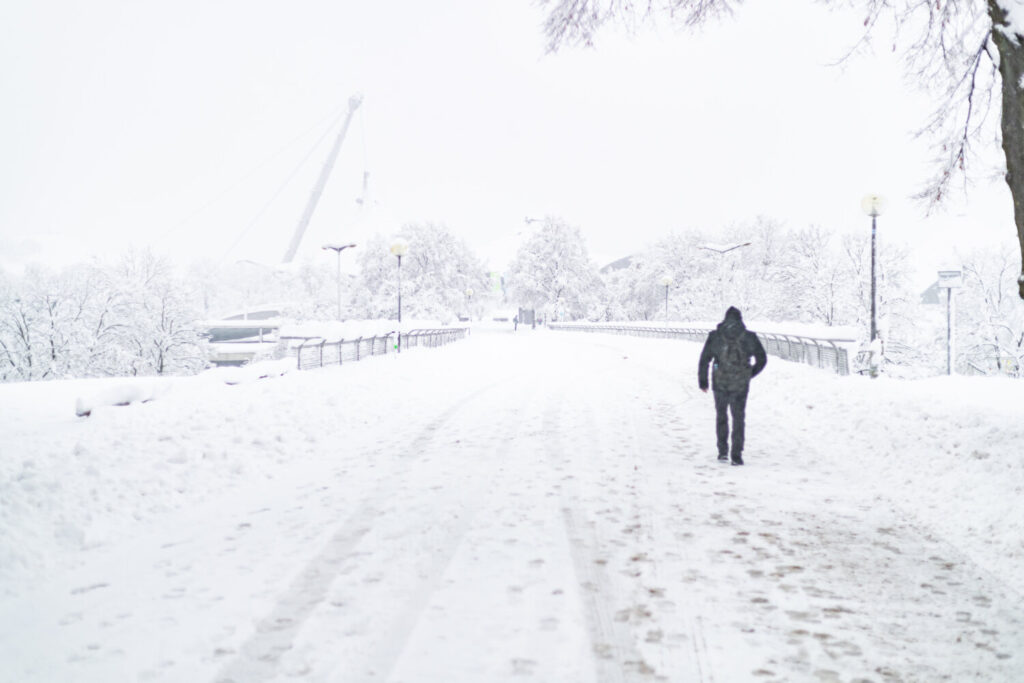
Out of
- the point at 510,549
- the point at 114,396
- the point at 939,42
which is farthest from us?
the point at 114,396

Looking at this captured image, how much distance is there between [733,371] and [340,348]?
1634cm

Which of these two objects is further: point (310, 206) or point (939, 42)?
point (310, 206)

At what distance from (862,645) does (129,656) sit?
3.86 metres

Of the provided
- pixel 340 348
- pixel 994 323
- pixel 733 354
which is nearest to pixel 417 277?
pixel 340 348

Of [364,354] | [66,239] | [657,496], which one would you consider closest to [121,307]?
[364,354]

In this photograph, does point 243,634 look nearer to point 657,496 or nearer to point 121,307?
point 657,496

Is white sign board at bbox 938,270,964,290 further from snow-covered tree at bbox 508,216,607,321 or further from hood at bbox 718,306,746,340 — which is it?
snow-covered tree at bbox 508,216,607,321

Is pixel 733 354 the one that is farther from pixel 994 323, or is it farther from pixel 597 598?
pixel 994 323

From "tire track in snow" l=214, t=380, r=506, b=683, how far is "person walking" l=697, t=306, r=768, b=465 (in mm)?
4205

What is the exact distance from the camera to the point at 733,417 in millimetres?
8016

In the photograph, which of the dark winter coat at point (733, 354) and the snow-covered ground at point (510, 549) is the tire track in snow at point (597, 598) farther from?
the dark winter coat at point (733, 354)

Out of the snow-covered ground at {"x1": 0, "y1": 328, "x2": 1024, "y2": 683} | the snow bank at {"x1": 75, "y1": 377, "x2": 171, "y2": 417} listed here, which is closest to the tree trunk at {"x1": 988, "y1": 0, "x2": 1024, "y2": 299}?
the snow-covered ground at {"x1": 0, "y1": 328, "x2": 1024, "y2": 683}

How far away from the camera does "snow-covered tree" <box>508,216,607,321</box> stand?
264 feet

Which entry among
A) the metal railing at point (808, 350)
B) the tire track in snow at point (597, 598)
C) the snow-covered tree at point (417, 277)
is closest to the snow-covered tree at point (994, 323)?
the metal railing at point (808, 350)
